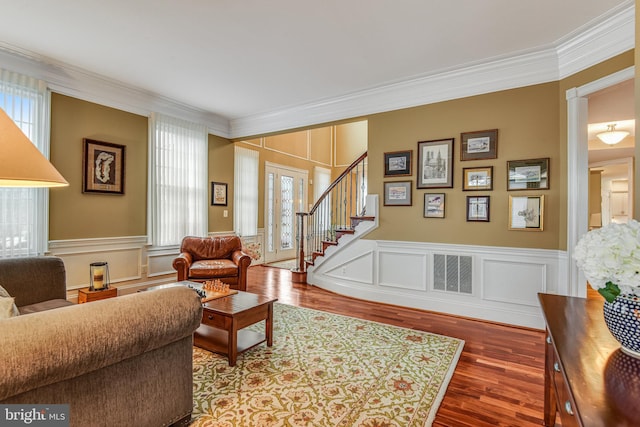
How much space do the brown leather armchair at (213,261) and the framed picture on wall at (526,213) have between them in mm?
3450

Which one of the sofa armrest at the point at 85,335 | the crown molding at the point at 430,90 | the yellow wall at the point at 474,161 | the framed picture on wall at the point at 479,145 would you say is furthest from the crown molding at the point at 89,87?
the framed picture on wall at the point at 479,145

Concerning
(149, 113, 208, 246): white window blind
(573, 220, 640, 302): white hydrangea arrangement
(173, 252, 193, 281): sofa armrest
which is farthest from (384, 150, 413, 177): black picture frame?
(149, 113, 208, 246): white window blind

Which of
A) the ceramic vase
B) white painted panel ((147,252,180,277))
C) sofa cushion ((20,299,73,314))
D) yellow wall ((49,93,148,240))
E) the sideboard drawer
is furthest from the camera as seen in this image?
white painted panel ((147,252,180,277))

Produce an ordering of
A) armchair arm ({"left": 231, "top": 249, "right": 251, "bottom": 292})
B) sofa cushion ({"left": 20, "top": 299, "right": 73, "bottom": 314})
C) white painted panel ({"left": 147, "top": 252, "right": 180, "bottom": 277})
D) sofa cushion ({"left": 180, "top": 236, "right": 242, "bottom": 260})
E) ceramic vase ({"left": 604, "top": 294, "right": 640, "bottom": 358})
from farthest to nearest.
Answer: white painted panel ({"left": 147, "top": 252, "right": 180, "bottom": 277}) → sofa cushion ({"left": 180, "top": 236, "right": 242, "bottom": 260}) → armchair arm ({"left": 231, "top": 249, "right": 251, "bottom": 292}) → sofa cushion ({"left": 20, "top": 299, "right": 73, "bottom": 314}) → ceramic vase ({"left": 604, "top": 294, "right": 640, "bottom": 358})

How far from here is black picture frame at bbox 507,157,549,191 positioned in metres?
3.38

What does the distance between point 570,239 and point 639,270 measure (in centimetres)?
272

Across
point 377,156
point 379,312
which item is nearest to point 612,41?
point 377,156

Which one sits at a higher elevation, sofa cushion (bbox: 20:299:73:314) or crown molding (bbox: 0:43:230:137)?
crown molding (bbox: 0:43:230:137)

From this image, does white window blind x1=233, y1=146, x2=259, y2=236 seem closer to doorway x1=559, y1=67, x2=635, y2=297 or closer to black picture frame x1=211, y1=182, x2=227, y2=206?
black picture frame x1=211, y1=182, x2=227, y2=206

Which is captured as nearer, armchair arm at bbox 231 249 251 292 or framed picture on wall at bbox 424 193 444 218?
framed picture on wall at bbox 424 193 444 218

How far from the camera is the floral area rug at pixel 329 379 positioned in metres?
1.90

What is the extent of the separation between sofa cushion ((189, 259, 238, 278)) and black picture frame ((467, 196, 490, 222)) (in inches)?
126

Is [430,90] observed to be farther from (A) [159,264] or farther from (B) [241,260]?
(A) [159,264]

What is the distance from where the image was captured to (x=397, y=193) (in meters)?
4.27
